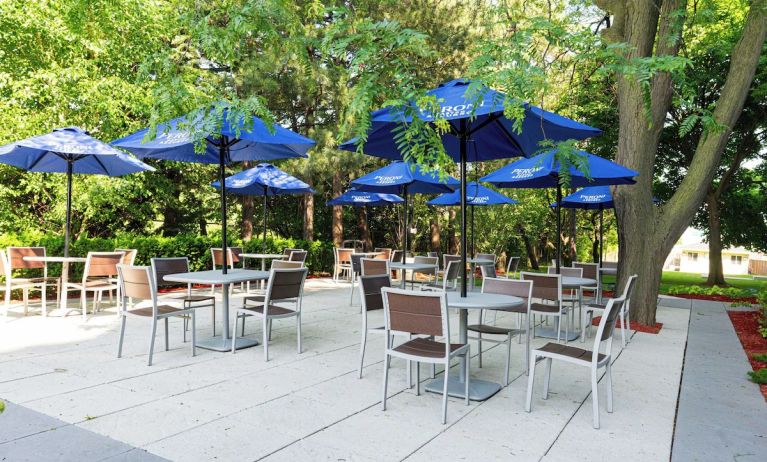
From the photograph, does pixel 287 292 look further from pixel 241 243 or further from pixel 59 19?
pixel 59 19

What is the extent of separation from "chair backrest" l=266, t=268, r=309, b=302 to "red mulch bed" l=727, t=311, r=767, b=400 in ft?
15.0

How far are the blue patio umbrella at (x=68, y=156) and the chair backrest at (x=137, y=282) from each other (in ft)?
8.86

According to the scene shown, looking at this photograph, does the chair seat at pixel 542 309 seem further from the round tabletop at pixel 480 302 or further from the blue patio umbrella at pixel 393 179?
Result: the blue patio umbrella at pixel 393 179

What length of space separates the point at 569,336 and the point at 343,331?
3070mm

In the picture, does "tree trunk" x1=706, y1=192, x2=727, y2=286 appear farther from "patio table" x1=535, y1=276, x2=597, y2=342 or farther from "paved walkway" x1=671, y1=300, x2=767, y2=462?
"patio table" x1=535, y1=276, x2=597, y2=342

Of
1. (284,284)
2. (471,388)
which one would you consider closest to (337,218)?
(284,284)

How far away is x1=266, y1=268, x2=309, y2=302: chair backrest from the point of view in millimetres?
5281

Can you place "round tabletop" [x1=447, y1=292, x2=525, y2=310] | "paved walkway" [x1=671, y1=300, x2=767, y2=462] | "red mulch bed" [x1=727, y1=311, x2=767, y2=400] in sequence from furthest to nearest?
"red mulch bed" [x1=727, y1=311, x2=767, y2=400]
"round tabletop" [x1=447, y1=292, x2=525, y2=310]
"paved walkway" [x1=671, y1=300, x2=767, y2=462]

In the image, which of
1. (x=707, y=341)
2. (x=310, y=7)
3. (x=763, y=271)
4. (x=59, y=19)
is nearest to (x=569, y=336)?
(x=707, y=341)

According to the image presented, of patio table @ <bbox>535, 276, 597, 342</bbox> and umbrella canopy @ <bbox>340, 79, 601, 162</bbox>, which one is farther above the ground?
umbrella canopy @ <bbox>340, 79, 601, 162</bbox>

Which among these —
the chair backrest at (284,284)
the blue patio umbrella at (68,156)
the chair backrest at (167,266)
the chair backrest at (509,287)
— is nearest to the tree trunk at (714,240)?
the chair backrest at (509,287)

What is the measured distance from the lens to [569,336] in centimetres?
692

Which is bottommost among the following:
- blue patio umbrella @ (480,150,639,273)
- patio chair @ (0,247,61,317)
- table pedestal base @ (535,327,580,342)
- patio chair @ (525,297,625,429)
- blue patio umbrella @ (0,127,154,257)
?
table pedestal base @ (535,327,580,342)

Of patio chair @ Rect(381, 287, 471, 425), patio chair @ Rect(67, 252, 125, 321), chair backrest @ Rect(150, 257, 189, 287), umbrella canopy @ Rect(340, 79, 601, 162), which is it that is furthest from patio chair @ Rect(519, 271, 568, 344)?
patio chair @ Rect(67, 252, 125, 321)
